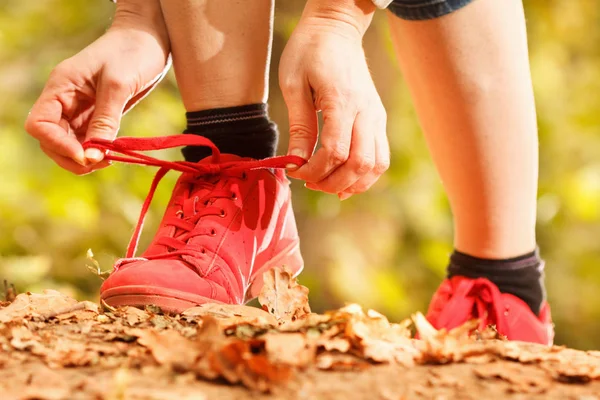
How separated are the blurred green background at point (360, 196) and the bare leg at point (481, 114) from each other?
0.85 meters

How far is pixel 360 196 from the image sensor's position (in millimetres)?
2188

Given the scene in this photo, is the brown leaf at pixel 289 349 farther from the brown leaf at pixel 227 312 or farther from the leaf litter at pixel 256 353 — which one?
the brown leaf at pixel 227 312

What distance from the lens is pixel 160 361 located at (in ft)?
2.29

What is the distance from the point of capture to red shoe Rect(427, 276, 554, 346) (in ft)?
4.02

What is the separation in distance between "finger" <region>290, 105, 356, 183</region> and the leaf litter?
227 mm

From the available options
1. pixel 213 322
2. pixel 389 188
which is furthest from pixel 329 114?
pixel 389 188

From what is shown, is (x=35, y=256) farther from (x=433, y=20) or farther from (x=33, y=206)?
(x=433, y=20)

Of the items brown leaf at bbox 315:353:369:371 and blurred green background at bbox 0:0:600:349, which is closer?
brown leaf at bbox 315:353:369:371

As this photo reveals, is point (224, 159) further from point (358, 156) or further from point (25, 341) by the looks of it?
point (25, 341)

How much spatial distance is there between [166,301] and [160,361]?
292mm

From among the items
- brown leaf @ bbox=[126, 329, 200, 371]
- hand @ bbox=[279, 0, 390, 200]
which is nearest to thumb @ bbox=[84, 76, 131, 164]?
hand @ bbox=[279, 0, 390, 200]

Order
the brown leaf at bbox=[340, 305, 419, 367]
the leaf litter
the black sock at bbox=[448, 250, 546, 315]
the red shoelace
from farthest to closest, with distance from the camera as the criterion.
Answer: the black sock at bbox=[448, 250, 546, 315], the red shoelace, the brown leaf at bbox=[340, 305, 419, 367], the leaf litter

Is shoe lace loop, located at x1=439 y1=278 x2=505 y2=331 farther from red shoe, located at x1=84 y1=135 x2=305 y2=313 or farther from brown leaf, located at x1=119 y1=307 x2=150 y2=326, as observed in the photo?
brown leaf, located at x1=119 y1=307 x2=150 y2=326

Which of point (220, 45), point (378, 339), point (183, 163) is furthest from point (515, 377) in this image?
point (220, 45)
